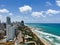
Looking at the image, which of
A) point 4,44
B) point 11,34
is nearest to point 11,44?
point 4,44

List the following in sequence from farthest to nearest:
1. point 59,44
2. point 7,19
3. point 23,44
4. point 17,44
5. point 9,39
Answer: point 7,19 < point 59,44 < point 9,39 < point 23,44 < point 17,44

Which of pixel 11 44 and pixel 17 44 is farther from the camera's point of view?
pixel 11 44

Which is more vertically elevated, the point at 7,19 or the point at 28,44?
the point at 7,19

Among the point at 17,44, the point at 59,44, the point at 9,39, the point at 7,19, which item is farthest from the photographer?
the point at 7,19

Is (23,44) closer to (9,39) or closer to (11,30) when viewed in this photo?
(9,39)

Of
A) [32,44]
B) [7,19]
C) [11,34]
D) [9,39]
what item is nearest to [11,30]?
[11,34]

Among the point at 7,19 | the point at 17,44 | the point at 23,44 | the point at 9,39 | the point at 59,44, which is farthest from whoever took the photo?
the point at 7,19

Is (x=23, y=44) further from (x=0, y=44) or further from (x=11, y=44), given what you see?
(x=0, y=44)

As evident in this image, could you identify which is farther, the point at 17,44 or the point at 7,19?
the point at 7,19

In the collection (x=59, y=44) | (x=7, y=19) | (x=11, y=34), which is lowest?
(x=59, y=44)
